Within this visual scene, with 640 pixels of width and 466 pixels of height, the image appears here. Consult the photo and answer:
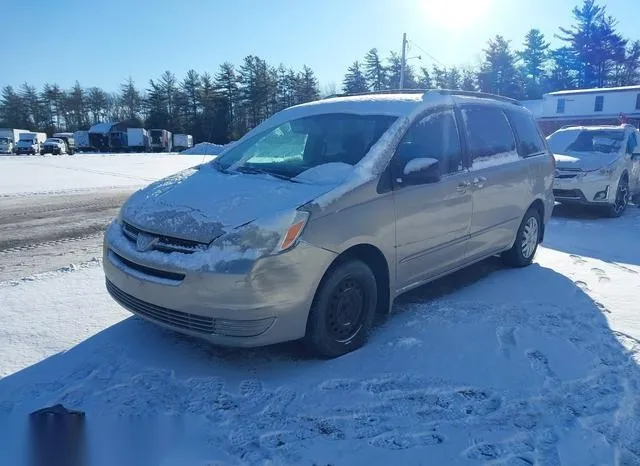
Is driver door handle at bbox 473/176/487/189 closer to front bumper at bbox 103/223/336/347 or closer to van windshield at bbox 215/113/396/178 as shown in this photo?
van windshield at bbox 215/113/396/178

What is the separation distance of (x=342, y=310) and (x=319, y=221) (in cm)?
70

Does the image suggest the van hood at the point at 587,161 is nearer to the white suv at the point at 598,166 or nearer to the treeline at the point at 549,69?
the white suv at the point at 598,166

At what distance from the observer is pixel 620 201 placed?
9.85 metres

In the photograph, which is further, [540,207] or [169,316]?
[540,207]

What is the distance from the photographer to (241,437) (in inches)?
105

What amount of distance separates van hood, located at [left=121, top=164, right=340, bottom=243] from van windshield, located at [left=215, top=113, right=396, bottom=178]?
0.36 metres

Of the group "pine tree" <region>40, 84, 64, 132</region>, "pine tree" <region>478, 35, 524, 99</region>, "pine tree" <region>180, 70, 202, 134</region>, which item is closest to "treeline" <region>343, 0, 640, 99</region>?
"pine tree" <region>478, 35, 524, 99</region>

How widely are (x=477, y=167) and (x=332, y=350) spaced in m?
2.34

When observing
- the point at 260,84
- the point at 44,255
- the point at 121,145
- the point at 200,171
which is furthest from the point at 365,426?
the point at 260,84

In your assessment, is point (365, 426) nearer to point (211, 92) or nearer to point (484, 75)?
point (484, 75)

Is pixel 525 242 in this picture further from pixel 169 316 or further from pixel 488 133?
pixel 169 316

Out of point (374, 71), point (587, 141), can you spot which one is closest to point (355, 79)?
point (374, 71)

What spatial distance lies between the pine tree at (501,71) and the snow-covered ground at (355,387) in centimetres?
6346

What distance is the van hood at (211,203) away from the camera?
10.4 ft
